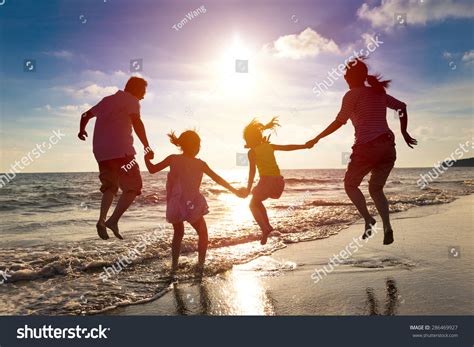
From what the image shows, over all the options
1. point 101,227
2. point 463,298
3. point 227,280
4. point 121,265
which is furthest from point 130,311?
point 463,298

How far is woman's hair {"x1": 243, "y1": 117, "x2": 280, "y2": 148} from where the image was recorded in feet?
21.5

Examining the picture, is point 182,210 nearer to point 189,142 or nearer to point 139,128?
point 189,142

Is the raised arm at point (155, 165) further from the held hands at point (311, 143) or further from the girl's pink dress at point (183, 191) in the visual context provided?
the held hands at point (311, 143)

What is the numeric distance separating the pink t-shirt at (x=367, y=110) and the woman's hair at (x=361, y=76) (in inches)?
4.0

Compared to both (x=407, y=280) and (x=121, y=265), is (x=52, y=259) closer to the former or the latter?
(x=121, y=265)

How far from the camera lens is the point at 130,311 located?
539 centimetres

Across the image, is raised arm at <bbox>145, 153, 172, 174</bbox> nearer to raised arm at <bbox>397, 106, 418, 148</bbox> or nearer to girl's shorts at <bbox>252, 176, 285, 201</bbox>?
girl's shorts at <bbox>252, 176, 285, 201</bbox>

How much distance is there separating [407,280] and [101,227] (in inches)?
175

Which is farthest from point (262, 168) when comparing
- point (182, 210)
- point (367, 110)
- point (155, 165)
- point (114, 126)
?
point (114, 126)

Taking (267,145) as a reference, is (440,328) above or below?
below

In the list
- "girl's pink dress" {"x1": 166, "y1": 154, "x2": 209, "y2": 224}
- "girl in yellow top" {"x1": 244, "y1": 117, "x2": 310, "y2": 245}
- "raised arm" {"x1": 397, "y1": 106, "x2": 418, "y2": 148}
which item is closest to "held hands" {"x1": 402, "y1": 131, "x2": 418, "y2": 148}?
"raised arm" {"x1": 397, "y1": 106, "x2": 418, "y2": 148}

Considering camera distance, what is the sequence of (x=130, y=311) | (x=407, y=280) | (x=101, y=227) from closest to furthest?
(x=130, y=311), (x=101, y=227), (x=407, y=280)

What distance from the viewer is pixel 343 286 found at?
19.9ft

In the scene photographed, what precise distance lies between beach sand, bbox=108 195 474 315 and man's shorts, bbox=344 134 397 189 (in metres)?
1.49
